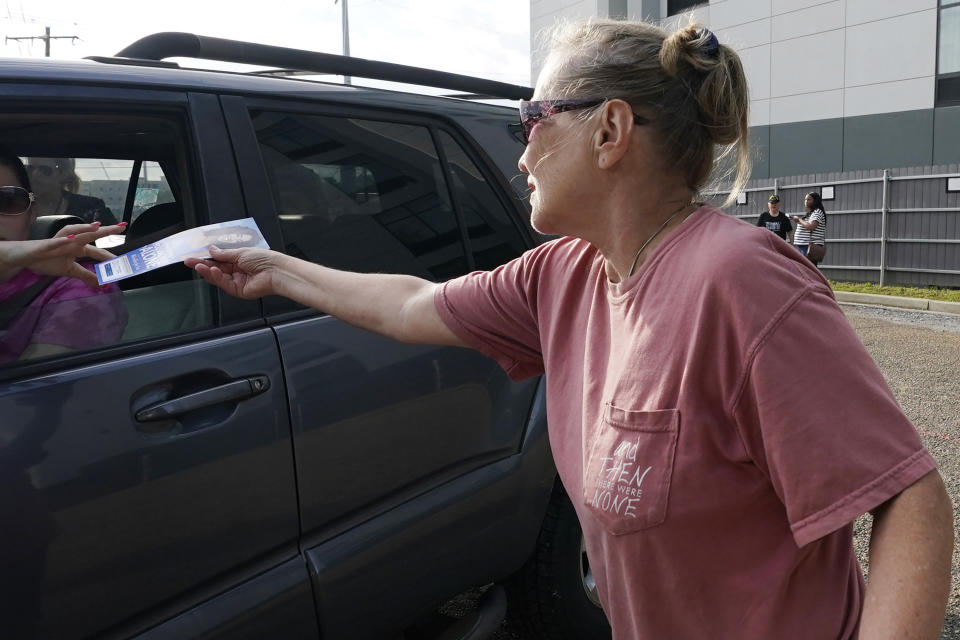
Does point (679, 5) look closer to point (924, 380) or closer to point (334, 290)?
point (924, 380)

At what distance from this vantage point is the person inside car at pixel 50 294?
1510 millimetres

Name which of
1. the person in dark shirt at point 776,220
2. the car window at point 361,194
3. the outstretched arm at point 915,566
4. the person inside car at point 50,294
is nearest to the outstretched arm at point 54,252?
the person inside car at point 50,294

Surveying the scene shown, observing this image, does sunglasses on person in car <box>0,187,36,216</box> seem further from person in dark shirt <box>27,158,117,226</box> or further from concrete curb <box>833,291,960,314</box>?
concrete curb <box>833,291,960,314</box>

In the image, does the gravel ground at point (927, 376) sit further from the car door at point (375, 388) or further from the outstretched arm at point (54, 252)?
the outstretched arm at point (54, 252)

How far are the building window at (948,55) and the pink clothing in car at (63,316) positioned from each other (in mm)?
16642

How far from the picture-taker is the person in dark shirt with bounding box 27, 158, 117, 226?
1.70m

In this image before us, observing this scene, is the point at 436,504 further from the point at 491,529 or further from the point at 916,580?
the point at 916,580

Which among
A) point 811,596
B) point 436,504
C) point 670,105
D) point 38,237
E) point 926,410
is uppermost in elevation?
point 670,105

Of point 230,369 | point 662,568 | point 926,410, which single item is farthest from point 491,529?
point 926,410

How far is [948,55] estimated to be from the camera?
14625 mm

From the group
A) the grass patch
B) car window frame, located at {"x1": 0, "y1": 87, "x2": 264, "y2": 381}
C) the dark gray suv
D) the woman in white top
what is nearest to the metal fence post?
the grass patch

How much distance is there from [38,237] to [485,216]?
Answer: 129 centimetres

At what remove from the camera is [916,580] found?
38.2 inches

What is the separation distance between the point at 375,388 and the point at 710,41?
113 centimetres
